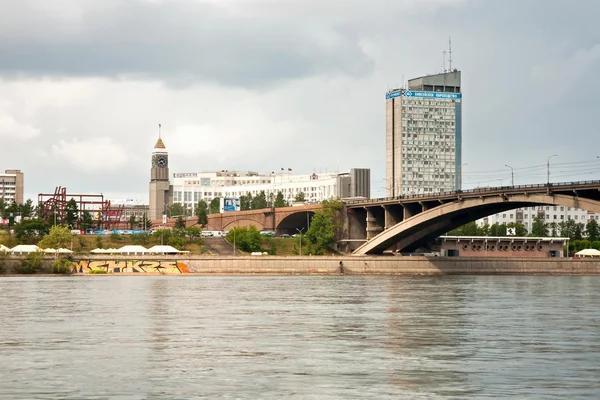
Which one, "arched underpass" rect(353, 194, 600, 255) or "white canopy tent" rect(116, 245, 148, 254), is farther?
"white canopy tent" rect(116, 245, 148, 254)

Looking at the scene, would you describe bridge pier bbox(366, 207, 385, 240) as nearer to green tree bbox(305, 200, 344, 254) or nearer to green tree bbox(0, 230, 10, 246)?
green tree bbox(305, 200, 344, 254)

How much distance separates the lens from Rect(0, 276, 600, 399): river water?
115ft

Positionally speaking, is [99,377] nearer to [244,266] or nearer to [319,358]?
[319,358]

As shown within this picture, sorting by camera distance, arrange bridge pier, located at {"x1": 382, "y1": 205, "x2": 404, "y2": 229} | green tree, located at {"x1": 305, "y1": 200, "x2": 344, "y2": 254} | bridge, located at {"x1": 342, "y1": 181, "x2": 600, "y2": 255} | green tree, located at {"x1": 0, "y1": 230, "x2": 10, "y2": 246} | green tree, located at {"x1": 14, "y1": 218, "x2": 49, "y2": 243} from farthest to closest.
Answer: green tree, located at {"x1": 305, "y1": 200, "x2": 344, "y2": 254} → green tree, located at {"x1": 14, "y1": 218, "x2": 49, "y2": 243} → green tree, located at {"x1": 0, "y1": 230, "x2": 10, "y2": 246} → bridge pier, located at {"x1": 382, "y1": 205, "x2": 404, "y2": 229} → bridge, located at {"x1": 342, "y1": 181, "x2": 600, "y2": 255}

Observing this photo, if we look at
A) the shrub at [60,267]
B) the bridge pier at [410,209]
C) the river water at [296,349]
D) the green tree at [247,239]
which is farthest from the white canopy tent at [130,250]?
the river water at [296,349]

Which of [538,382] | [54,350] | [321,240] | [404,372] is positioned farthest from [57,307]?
[321,240]

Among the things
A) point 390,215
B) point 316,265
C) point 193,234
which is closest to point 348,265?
point 316,265

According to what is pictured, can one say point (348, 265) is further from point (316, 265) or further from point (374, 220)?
point (374, 220)

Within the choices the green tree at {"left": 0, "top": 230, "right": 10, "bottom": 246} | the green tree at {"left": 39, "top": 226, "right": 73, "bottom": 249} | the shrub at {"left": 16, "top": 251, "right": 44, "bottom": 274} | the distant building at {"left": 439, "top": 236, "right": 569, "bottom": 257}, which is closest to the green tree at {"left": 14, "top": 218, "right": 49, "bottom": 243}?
the green tree at {"left": 0, "top": 230, "right": 10, "bottom": 246}

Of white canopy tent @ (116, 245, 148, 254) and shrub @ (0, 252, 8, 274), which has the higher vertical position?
white canopy tent @ (116, 245, 148, 254)

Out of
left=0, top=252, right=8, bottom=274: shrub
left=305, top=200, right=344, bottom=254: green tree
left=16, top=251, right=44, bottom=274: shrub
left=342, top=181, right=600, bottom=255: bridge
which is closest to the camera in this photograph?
left=342, top=181, right=600, bottom=255: bridge

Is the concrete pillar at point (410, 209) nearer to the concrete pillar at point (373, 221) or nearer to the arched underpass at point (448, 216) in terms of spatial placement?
the arched underpass at point (448, 216)

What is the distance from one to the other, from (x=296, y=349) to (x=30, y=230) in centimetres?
13850

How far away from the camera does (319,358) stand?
4278cm
